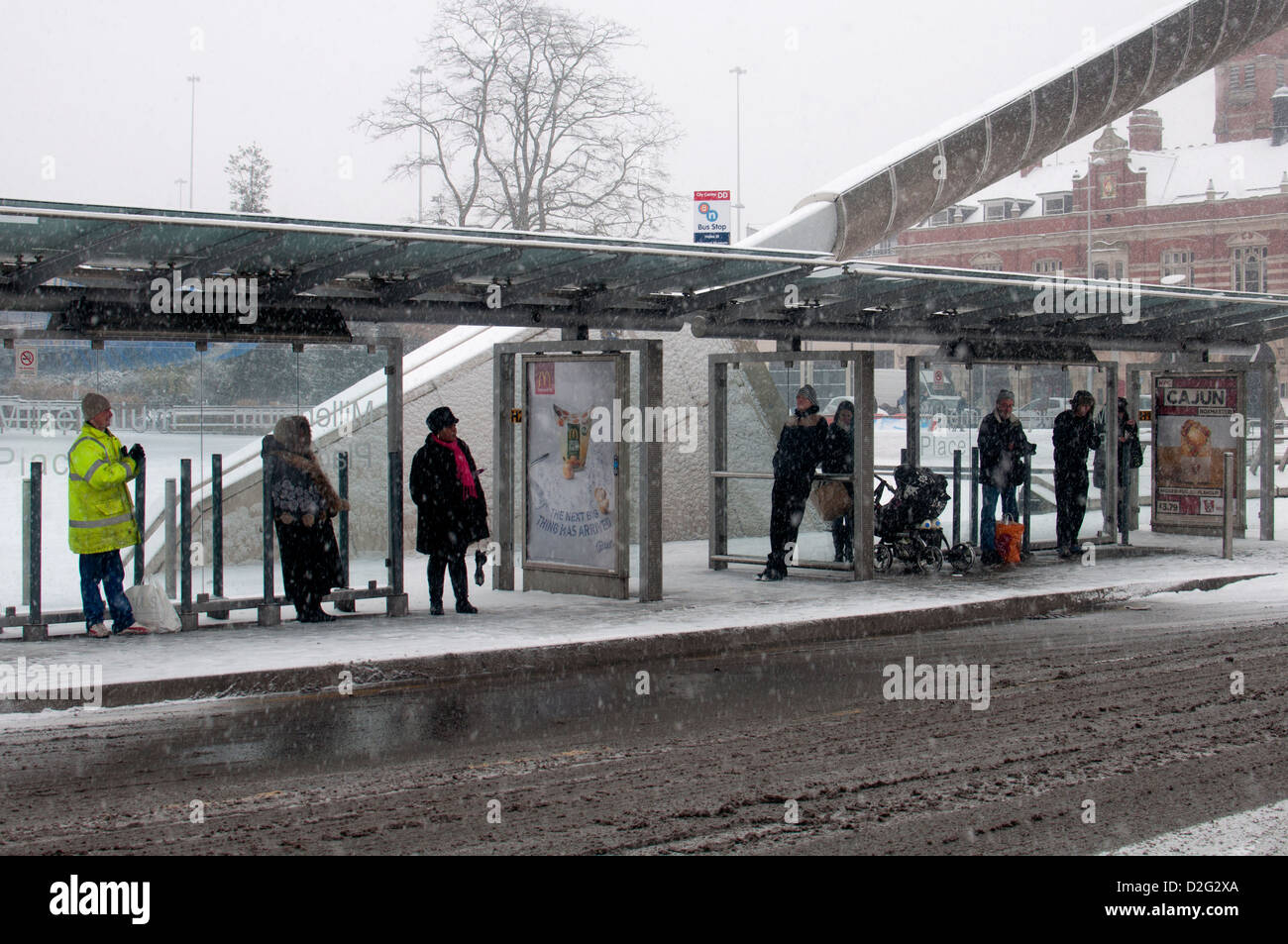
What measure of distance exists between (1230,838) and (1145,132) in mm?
78559

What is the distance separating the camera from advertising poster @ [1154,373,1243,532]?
18.1m

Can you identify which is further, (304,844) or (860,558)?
(860,558)

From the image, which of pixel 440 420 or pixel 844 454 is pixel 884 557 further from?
pixel 440 420

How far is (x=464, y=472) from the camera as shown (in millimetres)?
12141

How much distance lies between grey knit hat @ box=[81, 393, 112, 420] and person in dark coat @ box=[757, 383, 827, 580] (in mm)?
6353

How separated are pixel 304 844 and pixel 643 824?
53.6 inches

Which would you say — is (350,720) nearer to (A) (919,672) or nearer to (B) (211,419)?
(A) (919,672)

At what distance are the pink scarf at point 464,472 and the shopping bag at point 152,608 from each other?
2566 millimetres

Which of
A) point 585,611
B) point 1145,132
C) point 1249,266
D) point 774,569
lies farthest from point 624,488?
point 1145,132

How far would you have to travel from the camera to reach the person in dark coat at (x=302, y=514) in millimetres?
11242

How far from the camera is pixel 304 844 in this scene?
569 centimetres

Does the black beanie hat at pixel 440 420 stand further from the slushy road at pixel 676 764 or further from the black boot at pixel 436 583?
the slushy road at pixel 676 764

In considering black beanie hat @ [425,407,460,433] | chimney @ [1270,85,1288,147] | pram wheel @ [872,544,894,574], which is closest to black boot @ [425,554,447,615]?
black beanie hat @ [425,407,460,433]
